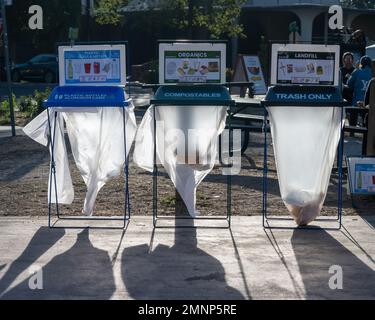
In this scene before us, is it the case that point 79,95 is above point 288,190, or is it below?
above

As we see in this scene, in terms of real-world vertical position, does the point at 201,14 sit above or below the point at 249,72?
above

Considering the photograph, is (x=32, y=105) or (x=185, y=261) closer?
(x=185, y=261)

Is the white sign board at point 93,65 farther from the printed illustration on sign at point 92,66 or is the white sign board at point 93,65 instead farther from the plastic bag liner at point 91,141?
the plastic bag liner at point 91,141

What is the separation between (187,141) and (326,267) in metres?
2.16

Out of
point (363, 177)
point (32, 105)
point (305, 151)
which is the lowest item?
point (32, 105)

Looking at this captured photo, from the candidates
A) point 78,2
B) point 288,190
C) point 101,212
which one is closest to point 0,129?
point 101,212

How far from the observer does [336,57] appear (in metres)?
7.75

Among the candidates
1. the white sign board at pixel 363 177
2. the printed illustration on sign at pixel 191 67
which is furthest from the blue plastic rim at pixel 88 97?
the white sign board at pixel 363 177

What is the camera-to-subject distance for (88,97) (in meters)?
7.53

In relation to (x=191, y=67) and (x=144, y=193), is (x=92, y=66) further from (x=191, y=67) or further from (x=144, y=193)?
(x=144, y=193)

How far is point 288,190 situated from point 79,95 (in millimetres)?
2248

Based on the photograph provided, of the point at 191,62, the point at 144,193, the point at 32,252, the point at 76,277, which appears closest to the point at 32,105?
the point at 144,193

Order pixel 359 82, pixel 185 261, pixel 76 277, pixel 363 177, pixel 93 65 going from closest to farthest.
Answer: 1. pixel 76 277
2. pixel 185 261
3. pixel 93 65
4. pixel 363 177
5. pixel 359 82

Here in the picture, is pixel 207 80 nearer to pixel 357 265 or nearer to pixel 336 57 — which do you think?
pixel 336 57
